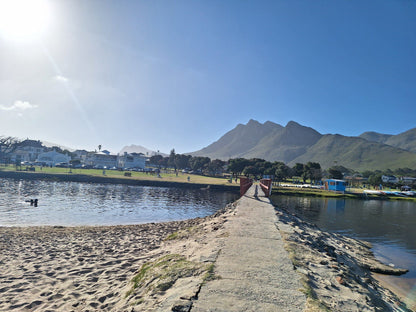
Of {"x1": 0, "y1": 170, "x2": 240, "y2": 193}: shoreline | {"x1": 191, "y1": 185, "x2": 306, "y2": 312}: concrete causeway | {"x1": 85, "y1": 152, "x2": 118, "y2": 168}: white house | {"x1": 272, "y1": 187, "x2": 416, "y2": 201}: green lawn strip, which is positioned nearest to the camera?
{"x1": 191, "y1": 185, "x2": 306, "y2": 312}: concrete causeway

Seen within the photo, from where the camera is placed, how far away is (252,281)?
5.11 meters

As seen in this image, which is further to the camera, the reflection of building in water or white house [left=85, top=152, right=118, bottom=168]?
white house [left=85, top=152, right=118, bottom=168]

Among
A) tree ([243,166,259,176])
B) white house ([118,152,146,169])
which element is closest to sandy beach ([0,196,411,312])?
tree ([243,166,259,176])

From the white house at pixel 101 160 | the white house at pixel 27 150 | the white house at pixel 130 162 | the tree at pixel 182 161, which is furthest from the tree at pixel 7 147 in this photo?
the tree at pixel 182 161

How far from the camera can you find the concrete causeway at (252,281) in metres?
4.19

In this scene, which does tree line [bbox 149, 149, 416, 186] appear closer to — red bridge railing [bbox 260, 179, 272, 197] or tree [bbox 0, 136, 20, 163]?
red bridge railing [bbox 260, 179, 272, 197]

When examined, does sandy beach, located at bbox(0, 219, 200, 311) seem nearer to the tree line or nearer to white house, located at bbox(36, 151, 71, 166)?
the tree line

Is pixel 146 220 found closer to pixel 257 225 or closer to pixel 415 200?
pixel 257 225

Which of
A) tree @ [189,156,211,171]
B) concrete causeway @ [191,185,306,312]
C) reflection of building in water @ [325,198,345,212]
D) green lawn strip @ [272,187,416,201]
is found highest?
tree @ [189,156,211,171]

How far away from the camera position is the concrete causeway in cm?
419

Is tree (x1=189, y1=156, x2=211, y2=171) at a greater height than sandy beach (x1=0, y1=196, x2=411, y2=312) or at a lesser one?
greater

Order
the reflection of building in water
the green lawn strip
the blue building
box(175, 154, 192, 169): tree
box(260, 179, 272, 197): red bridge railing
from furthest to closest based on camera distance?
box(175, 154, 192, 169): tree → the blue building → the green lawn strip → the reflection of building in water → box(260, 179, 272, 197): red bridge railing

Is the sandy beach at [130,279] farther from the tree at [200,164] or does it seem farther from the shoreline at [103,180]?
the tree at [200,164]

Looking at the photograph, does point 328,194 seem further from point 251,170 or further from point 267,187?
point 267,187
